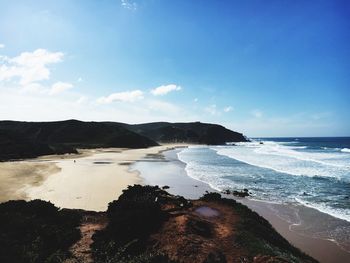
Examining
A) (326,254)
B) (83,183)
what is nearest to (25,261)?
(326,254)

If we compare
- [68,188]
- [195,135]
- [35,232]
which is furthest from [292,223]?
[195,135]

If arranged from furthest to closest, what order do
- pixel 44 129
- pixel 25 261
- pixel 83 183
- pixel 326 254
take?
pixel 44 129 < pixel 83 183 < pixel 326 254 < pixel 25 261

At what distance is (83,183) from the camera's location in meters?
25.3

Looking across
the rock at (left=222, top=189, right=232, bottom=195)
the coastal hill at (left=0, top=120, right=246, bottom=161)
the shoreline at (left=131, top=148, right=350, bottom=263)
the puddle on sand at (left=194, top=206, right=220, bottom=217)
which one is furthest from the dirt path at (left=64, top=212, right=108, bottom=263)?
the coastal hill at (left=0, top=120, right=246, bottom=161)

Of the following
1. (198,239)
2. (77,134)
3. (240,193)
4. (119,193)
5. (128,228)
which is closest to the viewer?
(198,239)

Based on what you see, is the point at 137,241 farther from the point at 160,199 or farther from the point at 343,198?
the point at 343,198

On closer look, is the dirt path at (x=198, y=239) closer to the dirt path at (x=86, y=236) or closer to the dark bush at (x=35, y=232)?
the dirt path at (x=86, y=236)

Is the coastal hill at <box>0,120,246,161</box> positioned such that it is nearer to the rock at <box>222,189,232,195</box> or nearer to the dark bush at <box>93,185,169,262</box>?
the rock at <box>222,189,232,195</box>

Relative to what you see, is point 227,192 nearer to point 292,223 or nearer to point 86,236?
point 292,223

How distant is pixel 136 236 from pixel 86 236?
6.09 ft

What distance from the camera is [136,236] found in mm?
9438

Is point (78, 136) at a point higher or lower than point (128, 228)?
higher

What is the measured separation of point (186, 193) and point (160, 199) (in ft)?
27.8

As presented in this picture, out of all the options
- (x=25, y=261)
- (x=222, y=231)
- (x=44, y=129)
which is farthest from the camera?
(x=44, y=129)
